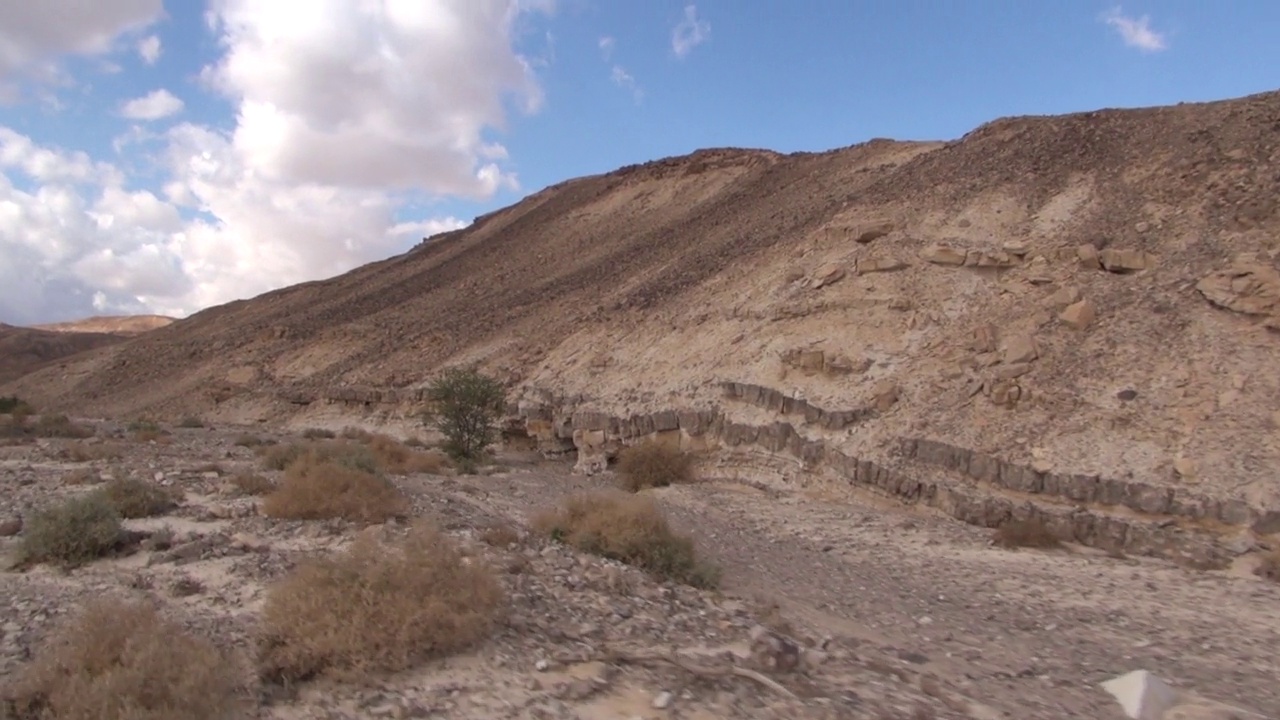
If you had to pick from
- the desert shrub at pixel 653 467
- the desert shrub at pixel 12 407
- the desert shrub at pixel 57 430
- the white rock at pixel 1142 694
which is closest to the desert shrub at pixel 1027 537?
the white rock at pixel 1142 694

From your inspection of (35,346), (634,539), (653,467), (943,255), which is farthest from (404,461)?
(35,346)

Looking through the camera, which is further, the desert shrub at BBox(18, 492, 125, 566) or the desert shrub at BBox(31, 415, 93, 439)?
the desert shrub at BBox(31, 415, 93, 439)

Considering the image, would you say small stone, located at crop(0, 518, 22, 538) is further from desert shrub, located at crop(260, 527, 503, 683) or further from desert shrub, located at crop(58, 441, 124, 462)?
desert shrub, located at crop(58, 441, 124, 462)

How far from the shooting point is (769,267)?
22.2 meters

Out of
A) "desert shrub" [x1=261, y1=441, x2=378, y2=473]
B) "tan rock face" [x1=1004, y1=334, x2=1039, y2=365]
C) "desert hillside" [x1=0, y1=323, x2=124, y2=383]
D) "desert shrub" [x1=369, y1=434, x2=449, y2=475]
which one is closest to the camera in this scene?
"desert shrub" [x1=261, y1=441, x2=378, y2=473]

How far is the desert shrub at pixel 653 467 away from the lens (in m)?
17.0

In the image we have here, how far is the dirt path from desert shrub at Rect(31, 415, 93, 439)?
13.5 meters

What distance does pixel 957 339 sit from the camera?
1612cm

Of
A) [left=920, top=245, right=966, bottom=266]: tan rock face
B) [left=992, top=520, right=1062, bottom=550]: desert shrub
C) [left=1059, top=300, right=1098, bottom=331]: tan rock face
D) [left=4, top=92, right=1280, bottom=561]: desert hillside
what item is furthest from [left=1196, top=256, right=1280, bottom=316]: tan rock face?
[left=992, top=520, right=1062, bottom=550]: desert shrub

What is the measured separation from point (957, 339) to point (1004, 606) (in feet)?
26.5

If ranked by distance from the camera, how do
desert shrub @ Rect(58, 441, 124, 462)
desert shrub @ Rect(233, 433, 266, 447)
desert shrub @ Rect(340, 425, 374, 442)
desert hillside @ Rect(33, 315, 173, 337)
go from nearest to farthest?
desert shrub @ Rect(58, 441, 124, 462) < desert shrub @ Rect(233, 433, 266, 447) < desert shrub @ Rect(340, 425, 374, 442) < desert hillside @ Rect(33, 315, 173, 337)

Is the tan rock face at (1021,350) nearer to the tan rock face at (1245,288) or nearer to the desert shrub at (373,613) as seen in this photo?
the tan rock face at (1245,288)

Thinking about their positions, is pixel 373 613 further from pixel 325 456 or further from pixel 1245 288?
pixel 1245 288

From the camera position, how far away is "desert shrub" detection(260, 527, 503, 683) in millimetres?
5445
